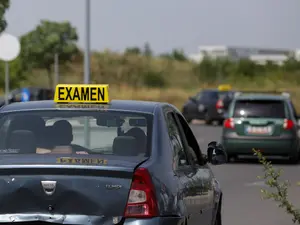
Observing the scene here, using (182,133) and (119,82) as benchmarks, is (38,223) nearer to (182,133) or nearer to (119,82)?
(182,133)

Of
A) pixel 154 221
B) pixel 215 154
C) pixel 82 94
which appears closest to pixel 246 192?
pixel 215 154

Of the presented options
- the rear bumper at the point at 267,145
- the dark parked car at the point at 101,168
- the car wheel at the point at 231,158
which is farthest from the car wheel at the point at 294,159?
the dark parked car at the point at 101,168

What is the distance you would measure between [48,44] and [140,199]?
4600cm

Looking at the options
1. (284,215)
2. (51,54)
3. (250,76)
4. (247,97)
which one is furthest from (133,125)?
(250,76)

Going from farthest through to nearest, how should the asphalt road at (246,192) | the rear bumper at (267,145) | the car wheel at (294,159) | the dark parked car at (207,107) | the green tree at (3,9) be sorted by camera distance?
the dark parked car at (207,107), the green tree at (3,9), the car wheel at (294,159), the rear bumper at (267,145), the asphalt road at (246,192)

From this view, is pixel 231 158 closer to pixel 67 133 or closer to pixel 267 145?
pixel 267 145

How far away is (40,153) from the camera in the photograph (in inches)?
278

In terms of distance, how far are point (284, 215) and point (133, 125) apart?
6.04m

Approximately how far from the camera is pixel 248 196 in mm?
15523

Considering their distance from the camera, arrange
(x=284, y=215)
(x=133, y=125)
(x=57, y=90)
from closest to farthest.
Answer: (x=133, y=125) → (x=57, y=90) → (x=284, y=215)

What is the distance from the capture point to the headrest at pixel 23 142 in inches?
287

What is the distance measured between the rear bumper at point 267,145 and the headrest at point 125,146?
14510 millimetres

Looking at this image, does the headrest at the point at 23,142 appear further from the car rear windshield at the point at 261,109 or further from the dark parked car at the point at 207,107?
the dark parked car at the point at 207,107

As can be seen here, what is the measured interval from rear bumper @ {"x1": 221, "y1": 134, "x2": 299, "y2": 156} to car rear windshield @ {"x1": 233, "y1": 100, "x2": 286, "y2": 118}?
1.95 feet
